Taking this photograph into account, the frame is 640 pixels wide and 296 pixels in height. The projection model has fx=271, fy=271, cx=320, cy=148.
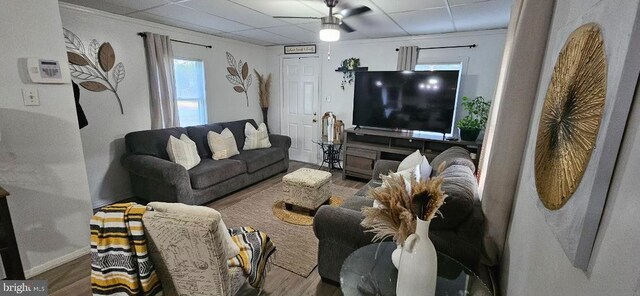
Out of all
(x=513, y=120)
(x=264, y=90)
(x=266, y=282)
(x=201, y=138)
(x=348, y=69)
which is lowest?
(x=266, y=282)

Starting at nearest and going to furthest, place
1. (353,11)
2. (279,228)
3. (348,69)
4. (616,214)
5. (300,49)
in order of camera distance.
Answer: (616,214)
(353,11)
(279,228)
(348,69)
(300,49)

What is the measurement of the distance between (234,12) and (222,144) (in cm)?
175

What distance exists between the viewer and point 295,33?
3959 millimetres

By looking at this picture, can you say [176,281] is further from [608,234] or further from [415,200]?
[608,234]

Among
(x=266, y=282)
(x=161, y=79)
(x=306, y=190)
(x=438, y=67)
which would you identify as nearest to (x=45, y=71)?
(x=161, y=79)

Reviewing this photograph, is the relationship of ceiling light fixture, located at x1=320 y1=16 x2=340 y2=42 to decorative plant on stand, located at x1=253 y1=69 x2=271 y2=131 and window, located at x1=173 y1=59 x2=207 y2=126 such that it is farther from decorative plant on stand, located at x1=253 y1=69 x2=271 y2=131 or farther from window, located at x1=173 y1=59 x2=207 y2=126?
decorative plant on stand, located at x1=253 y1=69 x2=271 y2=131

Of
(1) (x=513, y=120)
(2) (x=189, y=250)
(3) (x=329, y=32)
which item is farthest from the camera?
(3) (x=329, y=32)

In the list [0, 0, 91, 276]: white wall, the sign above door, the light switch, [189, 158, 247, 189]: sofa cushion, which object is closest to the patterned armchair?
[0, 0, 91, 276]: white wall

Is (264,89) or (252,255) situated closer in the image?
(252,255)

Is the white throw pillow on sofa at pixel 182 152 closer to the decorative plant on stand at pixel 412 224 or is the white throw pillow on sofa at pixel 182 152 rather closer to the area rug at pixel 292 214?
the area rug at pixel 292 214

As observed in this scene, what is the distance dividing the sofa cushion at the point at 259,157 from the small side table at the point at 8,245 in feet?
7.49

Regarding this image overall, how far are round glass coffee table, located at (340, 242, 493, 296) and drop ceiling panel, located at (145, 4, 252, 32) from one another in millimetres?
2911

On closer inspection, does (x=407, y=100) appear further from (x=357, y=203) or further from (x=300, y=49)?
(x=300, y=49)

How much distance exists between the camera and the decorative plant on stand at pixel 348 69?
4.43 metres
